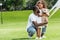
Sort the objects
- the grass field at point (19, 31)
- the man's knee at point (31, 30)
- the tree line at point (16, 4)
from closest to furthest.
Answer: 1. the man's knee at point (31, 30)
2. the grass field at point (19, 31)
3. the tree line at point (16, 4)

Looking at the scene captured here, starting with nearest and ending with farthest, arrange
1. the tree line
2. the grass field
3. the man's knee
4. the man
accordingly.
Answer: the man → the man's knee → the grass field → the tree line

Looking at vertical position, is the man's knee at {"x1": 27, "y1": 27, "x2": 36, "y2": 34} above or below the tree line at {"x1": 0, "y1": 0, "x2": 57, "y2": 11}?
above

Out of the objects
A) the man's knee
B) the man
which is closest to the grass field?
A: the man's knee

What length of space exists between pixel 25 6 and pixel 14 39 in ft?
101

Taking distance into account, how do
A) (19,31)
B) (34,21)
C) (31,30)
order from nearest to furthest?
(34,21) < (31,30) < (19,31)

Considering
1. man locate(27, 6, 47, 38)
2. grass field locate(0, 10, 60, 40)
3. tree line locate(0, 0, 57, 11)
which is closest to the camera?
man locate(27, 6, 47, 38)

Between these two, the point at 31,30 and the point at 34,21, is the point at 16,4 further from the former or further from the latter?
the point at 34,21

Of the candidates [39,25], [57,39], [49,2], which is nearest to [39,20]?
[39,25]

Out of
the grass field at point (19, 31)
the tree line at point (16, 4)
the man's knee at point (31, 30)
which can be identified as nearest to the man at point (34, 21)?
the man's knee at point (31, 30)

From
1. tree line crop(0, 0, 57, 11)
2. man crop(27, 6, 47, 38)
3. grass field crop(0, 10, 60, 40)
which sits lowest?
tree line crop(0, 0, 57, 11)

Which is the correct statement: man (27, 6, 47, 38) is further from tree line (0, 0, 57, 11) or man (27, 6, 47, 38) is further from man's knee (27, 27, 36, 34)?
tree line (0, 0, 57, 11)

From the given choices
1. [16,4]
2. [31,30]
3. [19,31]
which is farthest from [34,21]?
[16,4]

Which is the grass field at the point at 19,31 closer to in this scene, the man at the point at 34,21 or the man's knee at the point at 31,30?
the man's knee at the point at 31,30

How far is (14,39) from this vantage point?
9469mm
